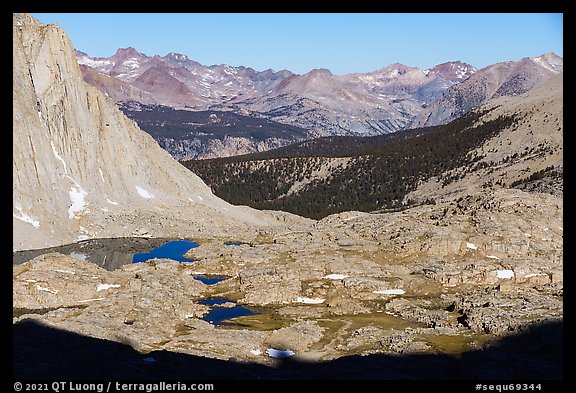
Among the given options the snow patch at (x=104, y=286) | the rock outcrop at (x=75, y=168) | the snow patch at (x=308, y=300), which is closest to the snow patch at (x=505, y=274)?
the snow patch at (x=308, y=300)

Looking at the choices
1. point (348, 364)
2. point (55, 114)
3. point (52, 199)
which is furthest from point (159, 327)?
point (55, 114)

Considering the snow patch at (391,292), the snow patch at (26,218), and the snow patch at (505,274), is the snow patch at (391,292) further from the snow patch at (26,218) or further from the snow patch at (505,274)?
the snow patch at (26,218)

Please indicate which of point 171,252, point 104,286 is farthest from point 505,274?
point 171,252

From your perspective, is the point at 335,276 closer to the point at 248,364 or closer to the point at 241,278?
the point at 241,278

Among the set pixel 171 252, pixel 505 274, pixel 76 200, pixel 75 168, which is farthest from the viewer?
pixel 75 168

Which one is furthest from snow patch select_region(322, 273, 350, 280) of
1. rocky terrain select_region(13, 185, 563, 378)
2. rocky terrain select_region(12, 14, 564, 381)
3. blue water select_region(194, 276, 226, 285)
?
blue water select_region(194, 276, 226, 285)
